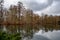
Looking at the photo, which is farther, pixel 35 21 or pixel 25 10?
pixel 35 21

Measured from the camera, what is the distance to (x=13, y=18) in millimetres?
45625

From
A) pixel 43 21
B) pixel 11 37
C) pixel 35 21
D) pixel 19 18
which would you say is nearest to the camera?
pixel 11 37

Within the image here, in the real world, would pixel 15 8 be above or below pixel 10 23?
above

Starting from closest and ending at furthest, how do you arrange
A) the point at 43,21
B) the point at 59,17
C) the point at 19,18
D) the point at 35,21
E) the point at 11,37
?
the point at 11,37 → the point at 19,18 → the point at 35,21 → the point at 43,21 → the point at 59,17

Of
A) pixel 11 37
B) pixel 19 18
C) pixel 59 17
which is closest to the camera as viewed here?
pixel 11 37

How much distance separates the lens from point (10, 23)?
151 ft

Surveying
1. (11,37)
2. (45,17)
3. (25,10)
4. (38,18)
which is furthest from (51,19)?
(11,37)

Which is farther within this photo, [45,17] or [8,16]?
[45,17]

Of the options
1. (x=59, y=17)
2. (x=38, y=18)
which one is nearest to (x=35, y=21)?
(x=38, y=18)

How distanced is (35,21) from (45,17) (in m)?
6.15

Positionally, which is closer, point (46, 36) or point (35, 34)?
point (46, 36)

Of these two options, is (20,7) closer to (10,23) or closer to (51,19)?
(10,23)

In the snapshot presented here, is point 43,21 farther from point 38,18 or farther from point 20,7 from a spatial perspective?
point 20,7

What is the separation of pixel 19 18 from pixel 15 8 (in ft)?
8.76
